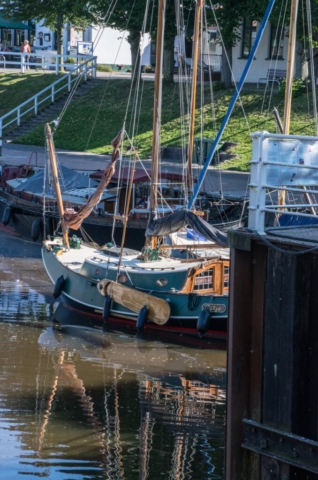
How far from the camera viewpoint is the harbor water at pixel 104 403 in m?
12.1

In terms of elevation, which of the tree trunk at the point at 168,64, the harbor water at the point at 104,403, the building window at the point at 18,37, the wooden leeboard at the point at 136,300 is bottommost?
the harbor water at the point at 104,403

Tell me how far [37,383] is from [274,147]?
847 centimetres

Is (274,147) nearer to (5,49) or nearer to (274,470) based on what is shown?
(274,470)

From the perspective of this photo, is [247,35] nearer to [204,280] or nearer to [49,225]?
[49,225]

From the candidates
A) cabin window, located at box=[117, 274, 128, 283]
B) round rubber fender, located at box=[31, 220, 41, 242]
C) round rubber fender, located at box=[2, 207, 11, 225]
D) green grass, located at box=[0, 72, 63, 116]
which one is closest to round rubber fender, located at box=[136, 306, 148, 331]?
cabin window, located at box=[117, 274, 128, 283]

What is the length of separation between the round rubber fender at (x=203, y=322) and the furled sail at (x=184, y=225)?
4.83 feet

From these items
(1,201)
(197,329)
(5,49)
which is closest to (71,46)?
(5,49)

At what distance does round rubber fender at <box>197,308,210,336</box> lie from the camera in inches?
739

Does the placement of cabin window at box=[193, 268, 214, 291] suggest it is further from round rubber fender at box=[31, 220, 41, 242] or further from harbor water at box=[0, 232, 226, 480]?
round rubber fender at box=[31, 220, 41, 242]

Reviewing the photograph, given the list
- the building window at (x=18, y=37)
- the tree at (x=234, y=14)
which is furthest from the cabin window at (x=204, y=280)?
the building window at (x=18, y=37)

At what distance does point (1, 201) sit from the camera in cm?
3209

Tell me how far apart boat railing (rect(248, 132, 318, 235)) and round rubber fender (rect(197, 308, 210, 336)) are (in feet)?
32.8

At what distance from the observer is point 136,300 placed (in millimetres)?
19828

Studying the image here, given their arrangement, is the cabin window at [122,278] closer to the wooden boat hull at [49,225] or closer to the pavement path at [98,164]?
the wooden boat hull at [49,225]
